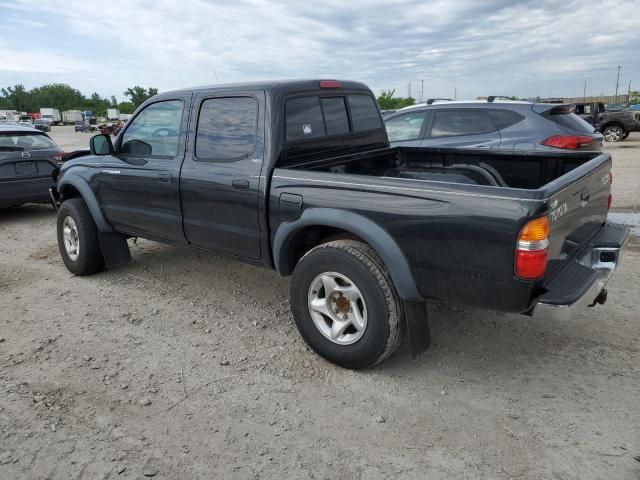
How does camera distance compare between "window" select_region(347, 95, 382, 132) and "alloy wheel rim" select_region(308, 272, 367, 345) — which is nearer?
"alloy wheel rim" select_region(308, 272, 367, 345)

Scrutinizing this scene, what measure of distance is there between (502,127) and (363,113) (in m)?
3.00

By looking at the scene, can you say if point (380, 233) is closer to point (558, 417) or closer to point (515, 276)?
point (515, 276)

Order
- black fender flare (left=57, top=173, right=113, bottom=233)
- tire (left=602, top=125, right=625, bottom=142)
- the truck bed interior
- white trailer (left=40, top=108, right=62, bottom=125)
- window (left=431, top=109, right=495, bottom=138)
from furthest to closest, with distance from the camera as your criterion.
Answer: white trailer (left=40, top=108, right=62, bottom=125)
tire (left=602, top=125, right=625, bottom=142)
window (left=431, top=109, right=495, bottom=138)
black fender flare (left=57, top=173, right=113, bottom=233)
the truck bed interior

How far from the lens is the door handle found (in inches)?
145

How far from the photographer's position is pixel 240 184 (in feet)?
12.2

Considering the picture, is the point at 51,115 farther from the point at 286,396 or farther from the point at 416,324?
the point at 416,324

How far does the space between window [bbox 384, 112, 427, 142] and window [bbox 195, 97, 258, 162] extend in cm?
368

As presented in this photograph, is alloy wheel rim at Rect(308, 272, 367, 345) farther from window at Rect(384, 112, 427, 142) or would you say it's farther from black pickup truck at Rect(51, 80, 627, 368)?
window at Rect(384, 112, 427, 142)

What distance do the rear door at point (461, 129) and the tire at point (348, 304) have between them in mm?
4075

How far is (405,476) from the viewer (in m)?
2.45

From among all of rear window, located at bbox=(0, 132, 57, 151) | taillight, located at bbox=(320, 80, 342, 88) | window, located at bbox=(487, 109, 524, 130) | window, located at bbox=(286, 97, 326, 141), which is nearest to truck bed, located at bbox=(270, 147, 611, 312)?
window, located at bbox=(286, 97, 326, 141)

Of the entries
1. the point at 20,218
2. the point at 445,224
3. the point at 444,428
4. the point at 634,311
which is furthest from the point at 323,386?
the point at 20,218

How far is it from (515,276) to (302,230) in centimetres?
144

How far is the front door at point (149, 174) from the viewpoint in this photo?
4.25 meters
